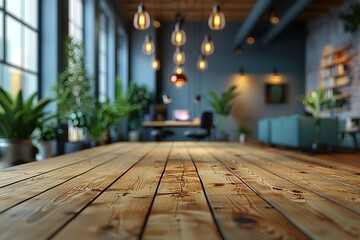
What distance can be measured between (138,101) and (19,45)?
6272 millimetres

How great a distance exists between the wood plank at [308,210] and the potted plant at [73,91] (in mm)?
4379

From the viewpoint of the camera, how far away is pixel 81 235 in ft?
2.67

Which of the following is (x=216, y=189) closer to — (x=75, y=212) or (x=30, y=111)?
(x=75, y=212)

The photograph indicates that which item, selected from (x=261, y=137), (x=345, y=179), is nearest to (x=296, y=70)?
(x=261, y=137)

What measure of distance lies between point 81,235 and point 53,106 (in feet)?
17.3

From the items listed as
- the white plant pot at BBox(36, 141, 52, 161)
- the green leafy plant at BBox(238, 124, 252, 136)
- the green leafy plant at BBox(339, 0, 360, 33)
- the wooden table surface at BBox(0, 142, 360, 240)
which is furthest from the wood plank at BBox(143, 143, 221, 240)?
the green leafy plant at BBox(238, 124, 252, 136)

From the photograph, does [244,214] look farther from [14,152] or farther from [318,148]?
[318,148]

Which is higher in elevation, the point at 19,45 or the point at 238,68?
the point at 238,68

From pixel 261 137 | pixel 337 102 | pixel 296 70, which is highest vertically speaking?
pixel 296 70

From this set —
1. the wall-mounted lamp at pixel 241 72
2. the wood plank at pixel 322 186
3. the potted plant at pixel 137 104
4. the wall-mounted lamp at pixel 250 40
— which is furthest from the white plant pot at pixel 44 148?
the wall-mounted lamp at pixel 250 40

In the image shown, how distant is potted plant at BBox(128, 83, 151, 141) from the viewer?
10859mm

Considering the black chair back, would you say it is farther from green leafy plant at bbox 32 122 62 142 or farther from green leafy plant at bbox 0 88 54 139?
green leafy plant at bbox 0 88 54 139

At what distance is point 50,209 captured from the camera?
106 centimetres

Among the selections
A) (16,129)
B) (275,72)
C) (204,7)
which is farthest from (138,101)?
(16,129)
